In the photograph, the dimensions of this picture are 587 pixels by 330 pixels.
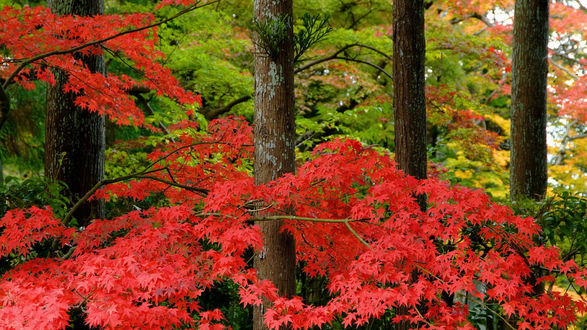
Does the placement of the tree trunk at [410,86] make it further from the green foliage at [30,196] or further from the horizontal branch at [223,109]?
the horizontal branch at [223,109]

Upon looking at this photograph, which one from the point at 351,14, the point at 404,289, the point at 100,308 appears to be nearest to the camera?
the point at 100,308

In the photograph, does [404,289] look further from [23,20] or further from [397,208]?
[23,20]

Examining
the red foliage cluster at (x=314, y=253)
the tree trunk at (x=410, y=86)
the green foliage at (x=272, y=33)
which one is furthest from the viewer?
the tree trunk at (x=410, y=86)

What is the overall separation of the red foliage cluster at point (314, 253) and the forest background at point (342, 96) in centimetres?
126

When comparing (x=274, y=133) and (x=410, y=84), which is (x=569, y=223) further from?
(x=274, y=133)

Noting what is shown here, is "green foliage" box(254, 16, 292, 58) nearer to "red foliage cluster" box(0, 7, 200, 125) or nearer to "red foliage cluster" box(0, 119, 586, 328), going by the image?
"red foliage cluster" box(0, 119, 586, 328)

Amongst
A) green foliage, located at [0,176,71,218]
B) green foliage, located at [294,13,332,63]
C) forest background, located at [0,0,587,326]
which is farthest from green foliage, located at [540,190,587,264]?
green foliage, located at [0,176,71,218]

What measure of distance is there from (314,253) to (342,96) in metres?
6.79

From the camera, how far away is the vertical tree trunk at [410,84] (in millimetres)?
4039

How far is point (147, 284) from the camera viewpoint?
2625 mm

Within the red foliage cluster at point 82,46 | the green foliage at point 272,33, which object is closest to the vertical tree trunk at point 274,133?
the green foliage at point 272,33

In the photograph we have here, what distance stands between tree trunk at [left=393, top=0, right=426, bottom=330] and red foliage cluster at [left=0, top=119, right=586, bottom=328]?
70cm

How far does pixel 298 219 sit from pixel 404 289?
851 millimetres

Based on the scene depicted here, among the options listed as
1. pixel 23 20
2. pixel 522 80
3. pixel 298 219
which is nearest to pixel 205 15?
pixel 23 20
